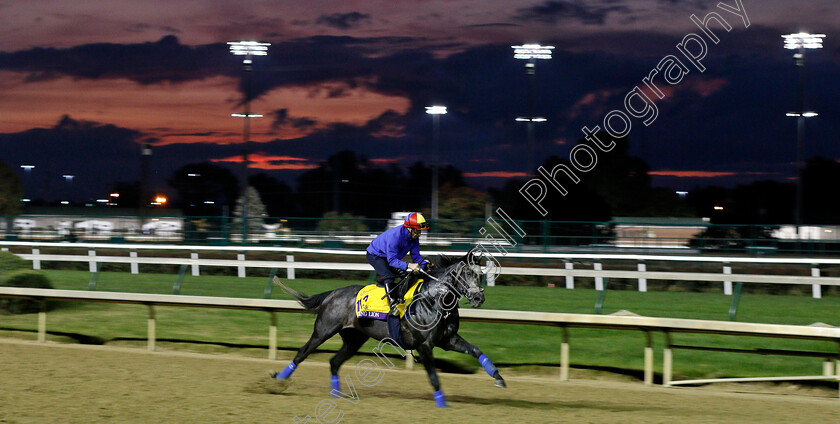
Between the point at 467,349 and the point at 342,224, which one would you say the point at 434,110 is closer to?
the point at 342,224

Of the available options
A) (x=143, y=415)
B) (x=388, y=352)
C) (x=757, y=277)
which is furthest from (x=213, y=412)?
(x=757, y=277)

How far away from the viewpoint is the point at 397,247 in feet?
19.8

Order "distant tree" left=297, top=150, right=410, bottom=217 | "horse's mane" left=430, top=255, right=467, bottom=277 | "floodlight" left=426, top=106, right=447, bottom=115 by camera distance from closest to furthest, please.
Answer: "horse's mane" left=430, top=255, right=467, bottom=277 < "floodlight" left=426, top=106, right=447, bottom=115 < "distant tree" left=297, top=150, right=410, bottom=217

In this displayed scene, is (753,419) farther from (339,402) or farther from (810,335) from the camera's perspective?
(339,402)

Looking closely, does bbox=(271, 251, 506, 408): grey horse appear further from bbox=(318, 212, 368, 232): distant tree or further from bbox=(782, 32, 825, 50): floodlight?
bbox=(782, 32, 825, 50): floodlight

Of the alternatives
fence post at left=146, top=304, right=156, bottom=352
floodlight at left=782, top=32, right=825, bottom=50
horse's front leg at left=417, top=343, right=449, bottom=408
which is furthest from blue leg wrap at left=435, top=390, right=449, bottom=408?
floodlight at left=782, top=32, right=825, bottom=50

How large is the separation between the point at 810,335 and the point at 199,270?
1267 centimetres

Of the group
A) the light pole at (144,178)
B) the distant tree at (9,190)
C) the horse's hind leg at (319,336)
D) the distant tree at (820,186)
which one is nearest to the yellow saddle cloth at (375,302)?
the horse's hind leg at (319,336)

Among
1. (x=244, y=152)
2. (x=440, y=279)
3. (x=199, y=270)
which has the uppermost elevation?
(x=244, y=152)

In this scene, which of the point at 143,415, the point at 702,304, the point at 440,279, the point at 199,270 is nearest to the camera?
the point at 143,415

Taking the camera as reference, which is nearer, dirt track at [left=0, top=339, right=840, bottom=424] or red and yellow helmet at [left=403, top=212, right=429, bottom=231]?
dirt track at [left=0, top=339, right=840, bottom=424]

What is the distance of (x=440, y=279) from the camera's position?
5.81 metres

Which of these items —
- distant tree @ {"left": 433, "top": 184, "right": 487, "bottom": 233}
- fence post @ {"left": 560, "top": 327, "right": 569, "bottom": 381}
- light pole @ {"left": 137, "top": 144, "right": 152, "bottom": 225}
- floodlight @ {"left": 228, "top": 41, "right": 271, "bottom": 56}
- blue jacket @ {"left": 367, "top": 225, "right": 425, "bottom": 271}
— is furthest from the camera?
distant tree @ {"left": 433, "top": 184, "right": 487, "bottom": 233}

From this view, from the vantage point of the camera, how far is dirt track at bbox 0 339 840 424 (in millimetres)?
5340
